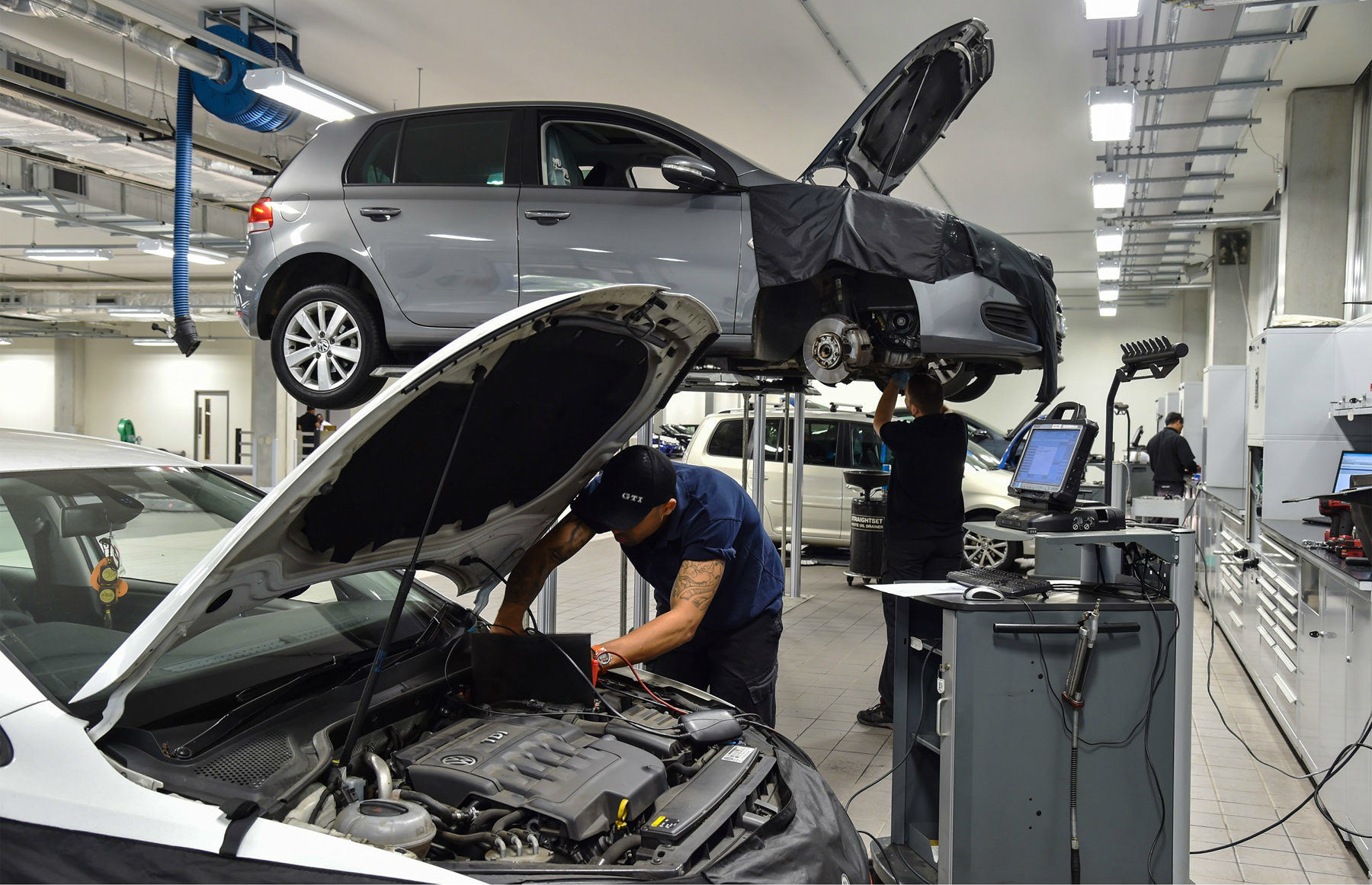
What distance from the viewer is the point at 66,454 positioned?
2359 millimetres

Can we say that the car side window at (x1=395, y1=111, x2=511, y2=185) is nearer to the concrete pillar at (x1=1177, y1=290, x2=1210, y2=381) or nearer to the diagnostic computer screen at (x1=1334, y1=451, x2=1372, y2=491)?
the diagnostic computer screen at (x1=1334, y1=451, x2=1372, y2=491)

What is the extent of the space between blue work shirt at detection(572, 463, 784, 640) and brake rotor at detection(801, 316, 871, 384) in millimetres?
1268

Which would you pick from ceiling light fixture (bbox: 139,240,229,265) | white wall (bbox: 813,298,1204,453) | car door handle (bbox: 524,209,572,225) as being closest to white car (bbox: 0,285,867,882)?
car door handle (bbox: 524,209,572,225)

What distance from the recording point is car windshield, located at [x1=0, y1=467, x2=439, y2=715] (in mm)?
1871

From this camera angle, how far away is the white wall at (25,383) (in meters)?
27.9

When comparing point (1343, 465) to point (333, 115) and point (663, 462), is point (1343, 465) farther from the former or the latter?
point (333, 115)

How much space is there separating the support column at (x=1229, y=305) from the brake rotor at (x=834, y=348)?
13.4m

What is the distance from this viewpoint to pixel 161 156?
28.2 ft

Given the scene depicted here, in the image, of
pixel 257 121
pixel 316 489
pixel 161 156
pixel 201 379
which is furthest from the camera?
pixel 201 379

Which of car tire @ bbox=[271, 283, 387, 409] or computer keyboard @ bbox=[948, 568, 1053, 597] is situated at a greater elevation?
car tire @ bbox=[271, 283, 387, 409]

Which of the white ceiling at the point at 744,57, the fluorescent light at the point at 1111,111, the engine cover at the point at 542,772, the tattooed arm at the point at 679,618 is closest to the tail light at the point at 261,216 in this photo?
the tattooed arm at the point at 679,618

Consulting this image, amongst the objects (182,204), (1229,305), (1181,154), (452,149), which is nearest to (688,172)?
(452,149)

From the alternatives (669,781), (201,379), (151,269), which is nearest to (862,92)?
(669,781)

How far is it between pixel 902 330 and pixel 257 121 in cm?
570
